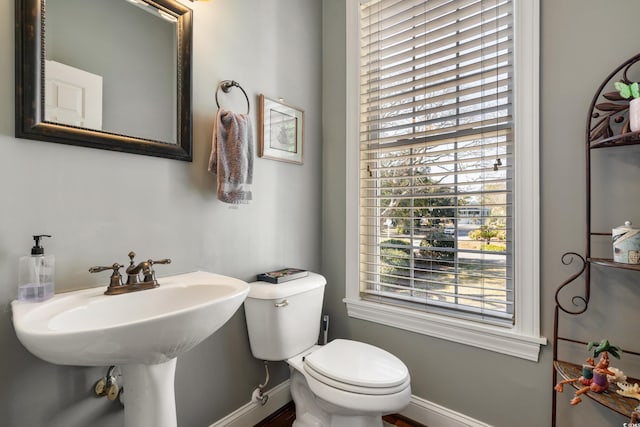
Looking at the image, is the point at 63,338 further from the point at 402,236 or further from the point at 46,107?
the point at 402,236

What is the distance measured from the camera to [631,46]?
1.13 meters

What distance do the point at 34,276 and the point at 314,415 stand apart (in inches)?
48.1

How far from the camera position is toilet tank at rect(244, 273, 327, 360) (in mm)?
1413

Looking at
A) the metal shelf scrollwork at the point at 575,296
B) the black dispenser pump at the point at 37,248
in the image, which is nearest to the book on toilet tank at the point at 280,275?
the black dispenser pump at the point at 37,248

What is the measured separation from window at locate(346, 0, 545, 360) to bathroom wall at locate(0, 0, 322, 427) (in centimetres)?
33

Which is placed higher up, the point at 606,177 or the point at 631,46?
the point at 631,46

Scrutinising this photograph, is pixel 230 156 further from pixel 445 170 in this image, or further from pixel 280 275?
pixel 445 170

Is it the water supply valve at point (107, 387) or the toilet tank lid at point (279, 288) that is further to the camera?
the toilet tank lid at point (279, 288)

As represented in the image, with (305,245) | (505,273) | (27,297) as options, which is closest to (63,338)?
(27,297)

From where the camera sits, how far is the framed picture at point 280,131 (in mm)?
1594

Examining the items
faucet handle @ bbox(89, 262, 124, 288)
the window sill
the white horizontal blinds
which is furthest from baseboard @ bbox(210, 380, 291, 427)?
faucet handle @ bbox(89, 262, 124, 288)

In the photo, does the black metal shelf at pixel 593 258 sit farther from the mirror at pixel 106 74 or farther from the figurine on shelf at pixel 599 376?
the mirror at pixel 106 74

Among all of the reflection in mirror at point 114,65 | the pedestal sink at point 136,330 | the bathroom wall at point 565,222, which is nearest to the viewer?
the pedestal sink at point 136,330

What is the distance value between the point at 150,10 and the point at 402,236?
1.50 meters
